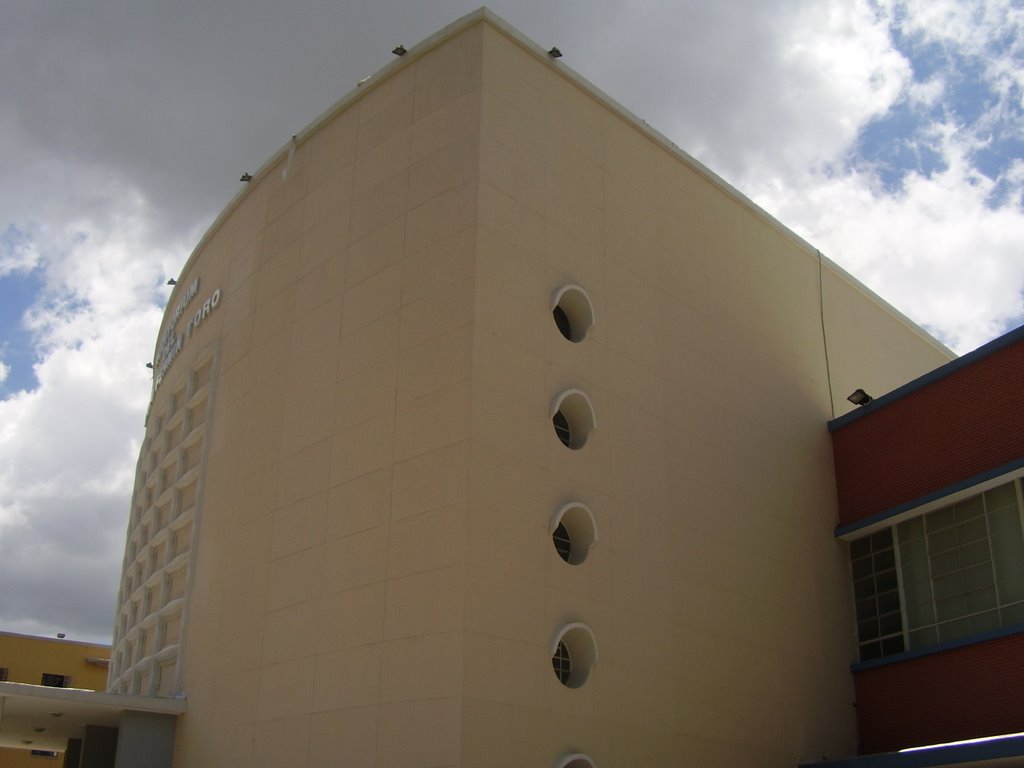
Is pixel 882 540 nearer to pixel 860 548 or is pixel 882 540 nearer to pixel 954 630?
pixel 860 548

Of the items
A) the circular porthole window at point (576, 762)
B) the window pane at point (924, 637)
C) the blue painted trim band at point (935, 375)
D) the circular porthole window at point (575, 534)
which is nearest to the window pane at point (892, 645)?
the window pane at point (924, 637)

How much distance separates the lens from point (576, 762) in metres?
17.2

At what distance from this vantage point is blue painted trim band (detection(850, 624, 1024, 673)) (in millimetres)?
19797

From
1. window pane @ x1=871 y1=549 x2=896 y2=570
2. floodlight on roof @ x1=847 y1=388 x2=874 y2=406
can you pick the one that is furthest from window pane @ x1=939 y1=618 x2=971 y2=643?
floodlight on roof @ x1=847 y1=388 x2=874 y2=406

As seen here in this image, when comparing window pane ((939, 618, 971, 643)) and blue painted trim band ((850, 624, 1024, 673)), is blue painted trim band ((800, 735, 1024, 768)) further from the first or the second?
window pane ((939, 618, 971, 643))

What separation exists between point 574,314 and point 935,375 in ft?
26.0

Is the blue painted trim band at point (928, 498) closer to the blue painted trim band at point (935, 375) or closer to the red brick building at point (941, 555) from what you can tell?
the red brick building at point (941, 555)

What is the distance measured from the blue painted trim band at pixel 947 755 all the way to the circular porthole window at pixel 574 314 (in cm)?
857

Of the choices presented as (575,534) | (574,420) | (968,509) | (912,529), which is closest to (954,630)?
(968,509)

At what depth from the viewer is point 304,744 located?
59.5 ft

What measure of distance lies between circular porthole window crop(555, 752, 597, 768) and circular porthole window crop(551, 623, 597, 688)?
1081mm

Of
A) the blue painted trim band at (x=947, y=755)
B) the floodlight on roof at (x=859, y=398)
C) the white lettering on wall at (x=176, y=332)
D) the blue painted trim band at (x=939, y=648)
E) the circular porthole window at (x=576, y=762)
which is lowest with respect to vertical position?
the circular porthole window at (x=576, y=762)

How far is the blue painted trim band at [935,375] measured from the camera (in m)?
21.5

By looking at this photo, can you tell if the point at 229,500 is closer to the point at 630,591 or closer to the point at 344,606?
the point at 344,606
